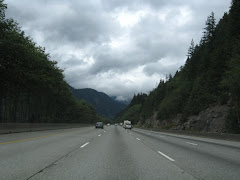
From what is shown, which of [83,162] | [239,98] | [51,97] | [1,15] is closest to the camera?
[83,162]

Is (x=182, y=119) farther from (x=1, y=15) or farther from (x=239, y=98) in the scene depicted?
(x=1, y=15)

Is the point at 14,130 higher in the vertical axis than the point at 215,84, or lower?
lower

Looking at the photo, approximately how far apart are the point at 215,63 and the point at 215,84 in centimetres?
447

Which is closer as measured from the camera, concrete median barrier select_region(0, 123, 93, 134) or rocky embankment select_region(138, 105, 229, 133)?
concrete median barrier select_region(0, 123, 93, 134)

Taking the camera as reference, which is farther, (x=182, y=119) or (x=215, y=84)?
(x=182, y=119)

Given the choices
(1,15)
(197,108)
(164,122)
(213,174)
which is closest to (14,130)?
(1,15)

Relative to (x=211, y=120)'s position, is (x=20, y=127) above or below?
above

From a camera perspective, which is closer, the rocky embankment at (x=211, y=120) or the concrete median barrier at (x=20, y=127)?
the concrete median barrier at (x=20, y=127)

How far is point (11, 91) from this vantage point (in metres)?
39.4

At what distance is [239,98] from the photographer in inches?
1359

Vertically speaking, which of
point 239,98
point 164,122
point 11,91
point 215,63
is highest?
point 215,63

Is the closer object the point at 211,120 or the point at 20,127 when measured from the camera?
the point at 20,127

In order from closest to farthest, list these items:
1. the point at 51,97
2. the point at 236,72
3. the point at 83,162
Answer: the point at 83,162 → the point at 236,72 → the point at 51,97

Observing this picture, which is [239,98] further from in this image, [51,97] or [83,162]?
[51,97]
